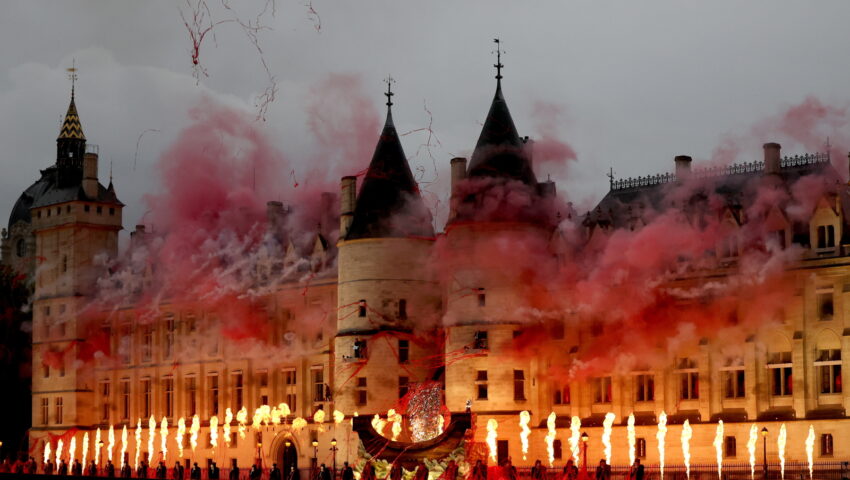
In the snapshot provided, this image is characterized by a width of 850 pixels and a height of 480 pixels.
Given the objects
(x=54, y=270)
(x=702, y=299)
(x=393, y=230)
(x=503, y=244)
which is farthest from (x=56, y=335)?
(x=702, y=299)

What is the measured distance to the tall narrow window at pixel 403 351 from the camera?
8031 centimetres

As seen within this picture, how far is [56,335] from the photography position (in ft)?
332

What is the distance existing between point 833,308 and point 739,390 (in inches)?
198

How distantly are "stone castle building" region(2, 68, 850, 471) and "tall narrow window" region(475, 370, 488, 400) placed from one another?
0.10 meters

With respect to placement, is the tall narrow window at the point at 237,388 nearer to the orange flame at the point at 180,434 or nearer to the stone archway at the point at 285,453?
the orange flame at the point at 180,434

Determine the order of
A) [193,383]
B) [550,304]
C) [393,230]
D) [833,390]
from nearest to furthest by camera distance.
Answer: [833,390], [550,304], [393,230], [193,383]

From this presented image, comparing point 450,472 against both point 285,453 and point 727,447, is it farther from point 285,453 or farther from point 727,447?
point 285,453

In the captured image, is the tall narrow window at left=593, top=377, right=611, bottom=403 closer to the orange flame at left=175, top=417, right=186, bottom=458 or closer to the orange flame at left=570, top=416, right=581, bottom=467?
the orange flame at left=570, top=416, right=581, bottom=467

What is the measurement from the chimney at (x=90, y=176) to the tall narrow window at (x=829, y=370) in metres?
48.6

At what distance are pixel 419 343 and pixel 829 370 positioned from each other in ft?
68.7

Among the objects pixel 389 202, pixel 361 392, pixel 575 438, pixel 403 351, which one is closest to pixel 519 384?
pixel 575 438

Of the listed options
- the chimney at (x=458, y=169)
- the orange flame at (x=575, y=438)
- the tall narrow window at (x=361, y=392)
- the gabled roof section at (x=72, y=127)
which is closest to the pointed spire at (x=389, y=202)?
the chimney at (x=458, y=169)

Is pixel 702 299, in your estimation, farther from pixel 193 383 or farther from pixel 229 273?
pixel 193 383

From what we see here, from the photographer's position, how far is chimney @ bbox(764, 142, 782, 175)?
71.6 metres
